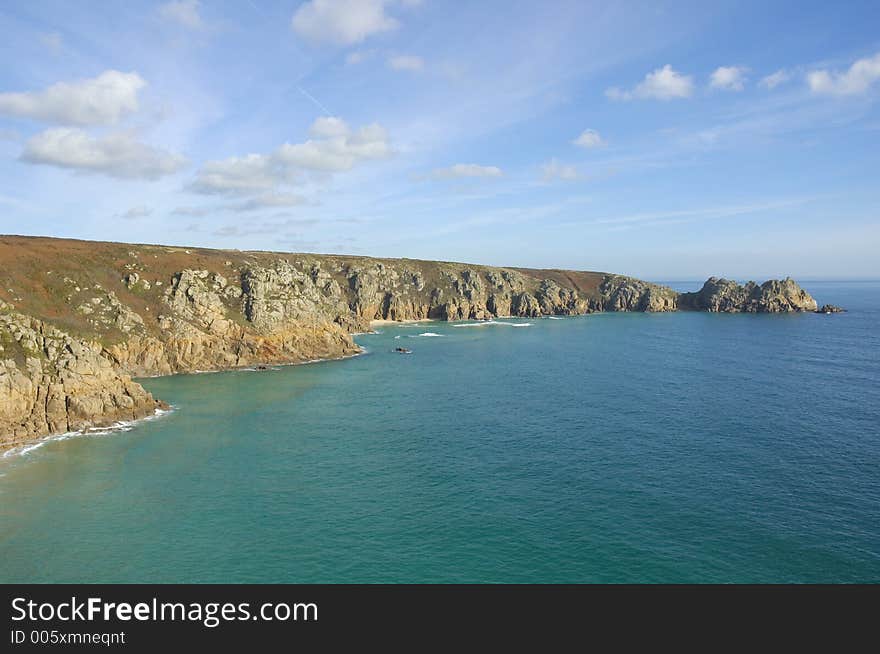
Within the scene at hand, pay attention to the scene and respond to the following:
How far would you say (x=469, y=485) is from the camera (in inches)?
1805

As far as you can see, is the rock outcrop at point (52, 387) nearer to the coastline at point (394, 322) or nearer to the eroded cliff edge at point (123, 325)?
the eroded cliff edge at point (123, 325)

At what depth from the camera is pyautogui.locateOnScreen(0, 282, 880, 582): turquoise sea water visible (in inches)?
1326

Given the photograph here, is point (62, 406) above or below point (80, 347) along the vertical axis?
below

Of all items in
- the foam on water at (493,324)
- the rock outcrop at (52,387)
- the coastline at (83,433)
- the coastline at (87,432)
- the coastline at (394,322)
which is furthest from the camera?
the foam on water at (493,324)

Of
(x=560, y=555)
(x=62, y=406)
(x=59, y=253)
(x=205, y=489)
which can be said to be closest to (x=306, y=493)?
(x=205, y=489)

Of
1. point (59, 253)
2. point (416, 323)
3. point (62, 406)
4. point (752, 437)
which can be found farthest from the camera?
point (416, 323)

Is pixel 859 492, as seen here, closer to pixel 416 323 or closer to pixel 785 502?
pixel 785 502

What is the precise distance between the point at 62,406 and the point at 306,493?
119ft

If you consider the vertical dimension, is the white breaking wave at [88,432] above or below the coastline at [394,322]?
below

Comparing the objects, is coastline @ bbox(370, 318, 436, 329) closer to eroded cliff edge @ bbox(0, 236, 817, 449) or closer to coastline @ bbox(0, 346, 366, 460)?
eroded cliff edge @ bbox(0, 236, 817, 449)

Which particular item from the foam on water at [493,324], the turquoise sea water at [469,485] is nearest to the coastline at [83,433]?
the turquoise sea water at [469,485]

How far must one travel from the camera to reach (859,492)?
142 feet

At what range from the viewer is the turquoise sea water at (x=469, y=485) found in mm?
33688

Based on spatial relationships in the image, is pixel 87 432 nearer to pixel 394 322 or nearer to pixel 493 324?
pixel 394 322
